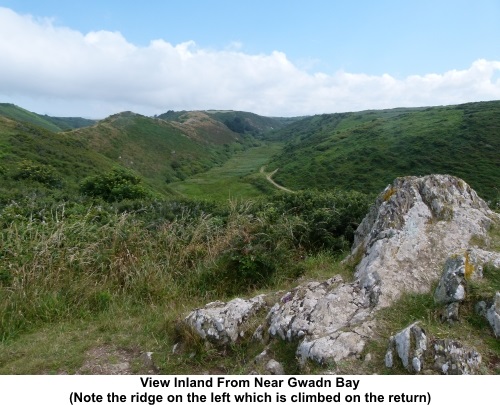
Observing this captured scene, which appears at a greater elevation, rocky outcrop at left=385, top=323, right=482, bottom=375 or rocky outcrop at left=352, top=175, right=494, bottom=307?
rocky outcrop at left=352, top=175, right=494, bottom=307

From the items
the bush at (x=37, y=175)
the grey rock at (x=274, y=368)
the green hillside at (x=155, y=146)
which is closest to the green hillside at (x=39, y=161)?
the bush at (x=37, y=175)

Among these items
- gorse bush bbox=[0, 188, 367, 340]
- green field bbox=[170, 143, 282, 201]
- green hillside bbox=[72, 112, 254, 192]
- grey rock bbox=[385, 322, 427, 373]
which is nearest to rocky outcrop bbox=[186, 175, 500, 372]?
grey rock bbox=[385, 322, 427, 373]

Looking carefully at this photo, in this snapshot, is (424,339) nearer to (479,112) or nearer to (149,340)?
(149,340)

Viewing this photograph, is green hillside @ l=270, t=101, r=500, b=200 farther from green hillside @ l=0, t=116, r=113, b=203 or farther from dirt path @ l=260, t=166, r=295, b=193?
green hillside @ l=0, t=116, r=113, b=203

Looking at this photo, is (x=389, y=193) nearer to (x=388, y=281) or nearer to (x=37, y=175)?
(x=388, y=281)

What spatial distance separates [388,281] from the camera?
193 inches

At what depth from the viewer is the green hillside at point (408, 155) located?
6712 centimetres

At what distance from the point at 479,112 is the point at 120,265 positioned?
4012 inches

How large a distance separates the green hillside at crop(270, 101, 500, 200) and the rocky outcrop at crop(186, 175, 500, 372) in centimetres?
5447

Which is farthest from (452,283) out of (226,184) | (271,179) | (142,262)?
(271,179)

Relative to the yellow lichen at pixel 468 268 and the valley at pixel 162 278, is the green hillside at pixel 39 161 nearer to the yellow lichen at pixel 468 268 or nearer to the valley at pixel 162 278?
the valley at pixel 162 278

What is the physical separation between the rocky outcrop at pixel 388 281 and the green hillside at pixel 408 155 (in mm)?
54468

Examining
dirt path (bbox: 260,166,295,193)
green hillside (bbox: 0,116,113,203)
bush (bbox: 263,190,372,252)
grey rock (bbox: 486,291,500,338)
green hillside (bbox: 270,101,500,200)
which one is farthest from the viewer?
dirt path (bbox: 260,166,295,193)

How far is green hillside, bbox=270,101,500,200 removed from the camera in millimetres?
67125
